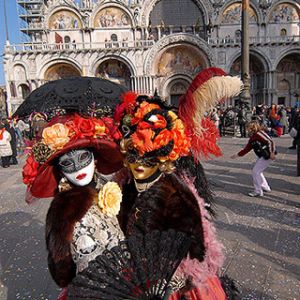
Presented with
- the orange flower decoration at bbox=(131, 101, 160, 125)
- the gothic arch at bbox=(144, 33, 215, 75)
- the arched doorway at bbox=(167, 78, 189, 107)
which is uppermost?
the gothic arch at bbox=(144, 33, 215, 75)

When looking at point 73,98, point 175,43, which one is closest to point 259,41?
point 175,43

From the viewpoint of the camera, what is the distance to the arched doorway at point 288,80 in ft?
90.8

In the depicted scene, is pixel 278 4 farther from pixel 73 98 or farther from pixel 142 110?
pixel 142 110

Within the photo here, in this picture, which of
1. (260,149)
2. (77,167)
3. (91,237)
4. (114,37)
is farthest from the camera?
(114,37)

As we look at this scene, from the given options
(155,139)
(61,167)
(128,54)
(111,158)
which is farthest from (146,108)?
(128,54)

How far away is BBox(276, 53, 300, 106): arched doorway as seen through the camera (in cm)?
2767

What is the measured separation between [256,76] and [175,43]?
8.91 m

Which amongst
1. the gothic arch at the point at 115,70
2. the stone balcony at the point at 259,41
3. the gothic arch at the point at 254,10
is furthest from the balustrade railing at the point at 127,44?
the gothic arch at the point at 254,10

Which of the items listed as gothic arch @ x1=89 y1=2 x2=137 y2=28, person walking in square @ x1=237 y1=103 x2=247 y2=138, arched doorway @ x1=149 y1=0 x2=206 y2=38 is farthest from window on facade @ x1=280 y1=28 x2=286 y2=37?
person walking in square @ x1=237 y1=103 x2=247 y2=138

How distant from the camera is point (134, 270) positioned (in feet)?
3.71

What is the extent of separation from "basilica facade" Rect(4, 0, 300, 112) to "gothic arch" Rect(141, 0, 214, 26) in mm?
87

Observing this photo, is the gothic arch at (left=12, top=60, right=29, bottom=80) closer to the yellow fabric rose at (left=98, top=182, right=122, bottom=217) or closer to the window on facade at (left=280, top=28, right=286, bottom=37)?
the window on facade at (left=280, top=28, right=286, bottom=37)

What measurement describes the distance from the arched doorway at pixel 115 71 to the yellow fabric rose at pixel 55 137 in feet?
85.3

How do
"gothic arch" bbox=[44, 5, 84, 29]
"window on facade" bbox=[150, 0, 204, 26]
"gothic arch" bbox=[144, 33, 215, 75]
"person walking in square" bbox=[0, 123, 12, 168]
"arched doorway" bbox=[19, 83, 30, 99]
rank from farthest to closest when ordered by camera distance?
"window on facade" bbox=[150, 0, 204, 26] → "gothic arch" bbox=[44, 5, 84, 29] → "arched doorway" bbox=[19, 83, 30, 99] → "gothic arch" bbox=[144, 33, 215, 75] → "person walking in square" bbox=[0, 123, 12, 168]
